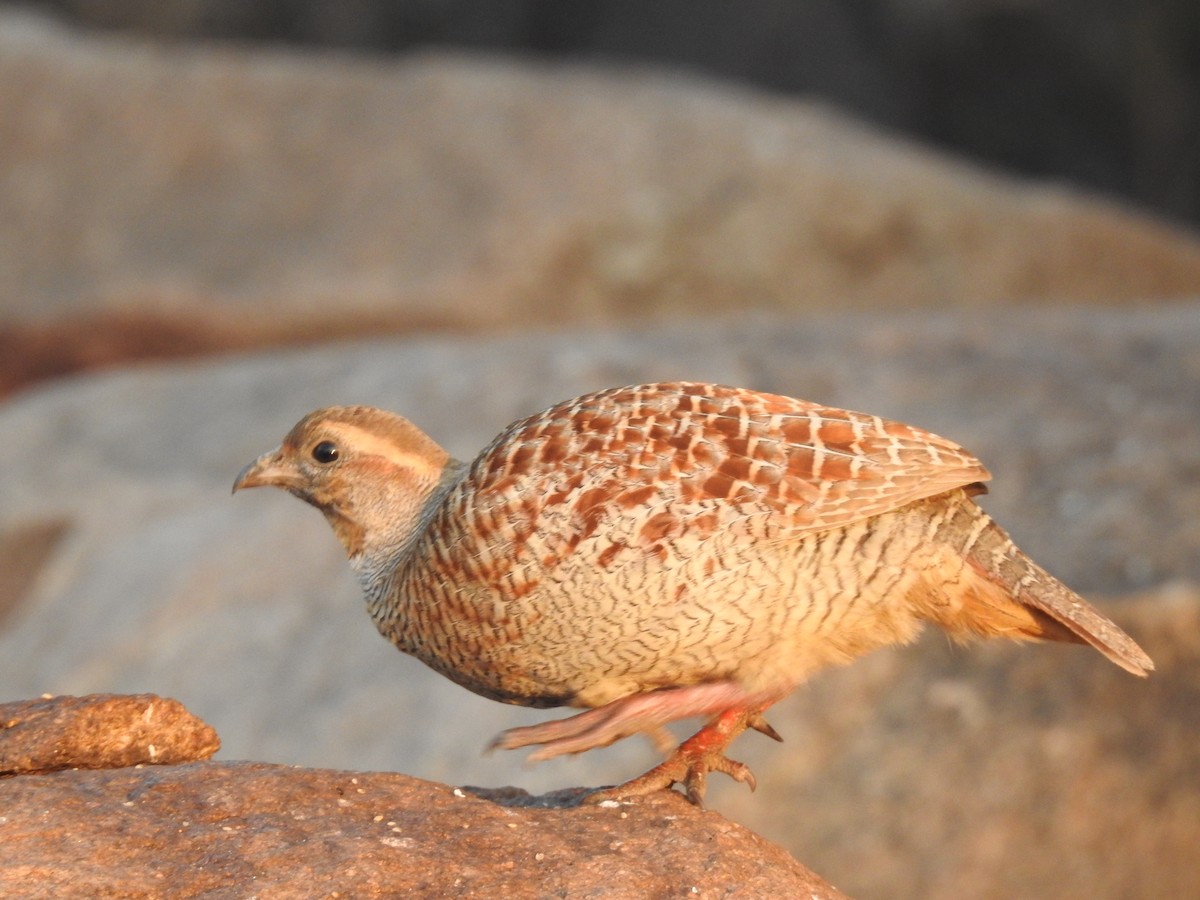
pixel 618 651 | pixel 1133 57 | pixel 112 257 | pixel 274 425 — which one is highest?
pixel 1133 57

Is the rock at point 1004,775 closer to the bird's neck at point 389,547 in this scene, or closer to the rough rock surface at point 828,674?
the rough rock surface at point 828,674

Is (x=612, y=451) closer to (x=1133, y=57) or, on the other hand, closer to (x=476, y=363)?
(x=476, y=363)

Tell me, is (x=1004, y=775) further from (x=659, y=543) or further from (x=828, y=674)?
(x=659, y=543)

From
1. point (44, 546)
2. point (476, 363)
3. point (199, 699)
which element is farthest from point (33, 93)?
point (199, 699)

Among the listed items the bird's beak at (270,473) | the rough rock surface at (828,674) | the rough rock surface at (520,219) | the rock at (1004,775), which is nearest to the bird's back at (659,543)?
the bird's beak at (270,473)

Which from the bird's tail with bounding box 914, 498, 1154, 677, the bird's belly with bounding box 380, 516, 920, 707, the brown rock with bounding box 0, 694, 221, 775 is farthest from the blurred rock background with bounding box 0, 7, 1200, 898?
the brown rock with bounding box 0, 694, 221, 775

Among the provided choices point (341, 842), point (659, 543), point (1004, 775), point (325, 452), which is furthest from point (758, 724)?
point (1004, 775)

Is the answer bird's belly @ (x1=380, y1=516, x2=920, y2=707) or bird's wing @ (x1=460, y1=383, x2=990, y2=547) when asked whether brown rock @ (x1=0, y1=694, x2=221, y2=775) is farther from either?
bird's wing @ (x1=460, y1=383, x2=990, y2=547)
